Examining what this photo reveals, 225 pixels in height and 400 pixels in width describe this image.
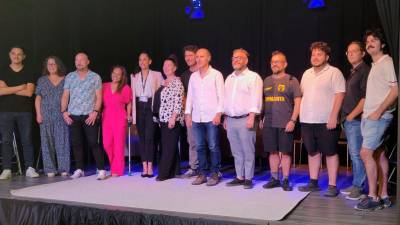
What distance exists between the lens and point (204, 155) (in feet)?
16.3

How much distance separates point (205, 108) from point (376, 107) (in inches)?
71.1

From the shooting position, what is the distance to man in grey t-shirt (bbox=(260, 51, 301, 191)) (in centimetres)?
451

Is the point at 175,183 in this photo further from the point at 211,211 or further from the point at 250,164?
the point at 211,211

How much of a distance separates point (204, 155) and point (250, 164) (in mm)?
565

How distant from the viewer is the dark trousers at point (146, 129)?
5.38 meters

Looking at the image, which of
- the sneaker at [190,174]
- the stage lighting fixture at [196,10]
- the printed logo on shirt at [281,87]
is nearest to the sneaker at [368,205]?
the printed logo on shirt at [281,87]

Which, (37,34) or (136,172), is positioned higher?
(37,34)

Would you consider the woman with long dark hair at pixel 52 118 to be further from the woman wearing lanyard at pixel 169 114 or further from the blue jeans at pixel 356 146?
the blue jeans at pixel 356 146

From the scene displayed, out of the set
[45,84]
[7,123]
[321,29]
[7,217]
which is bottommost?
[7,217]

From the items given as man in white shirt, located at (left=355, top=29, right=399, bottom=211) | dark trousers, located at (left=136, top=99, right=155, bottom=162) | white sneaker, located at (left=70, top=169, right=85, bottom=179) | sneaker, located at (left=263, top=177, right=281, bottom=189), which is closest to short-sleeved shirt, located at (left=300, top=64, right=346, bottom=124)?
man in white shirt, located at (left=355, top=29, right=399, bottom=211)

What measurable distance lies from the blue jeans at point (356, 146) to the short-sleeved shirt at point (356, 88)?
3.2 inches

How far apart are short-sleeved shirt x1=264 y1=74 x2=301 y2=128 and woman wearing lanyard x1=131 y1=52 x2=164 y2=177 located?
5.06 ft

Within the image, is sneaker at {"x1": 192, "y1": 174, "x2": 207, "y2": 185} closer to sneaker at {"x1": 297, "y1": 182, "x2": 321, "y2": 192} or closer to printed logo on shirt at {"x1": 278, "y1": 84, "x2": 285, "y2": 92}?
sneaker at {"x1": 297, "y1": 182, "x2": 321, "y2": 192}

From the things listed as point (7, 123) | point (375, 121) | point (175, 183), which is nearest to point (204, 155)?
point (175, 183)
